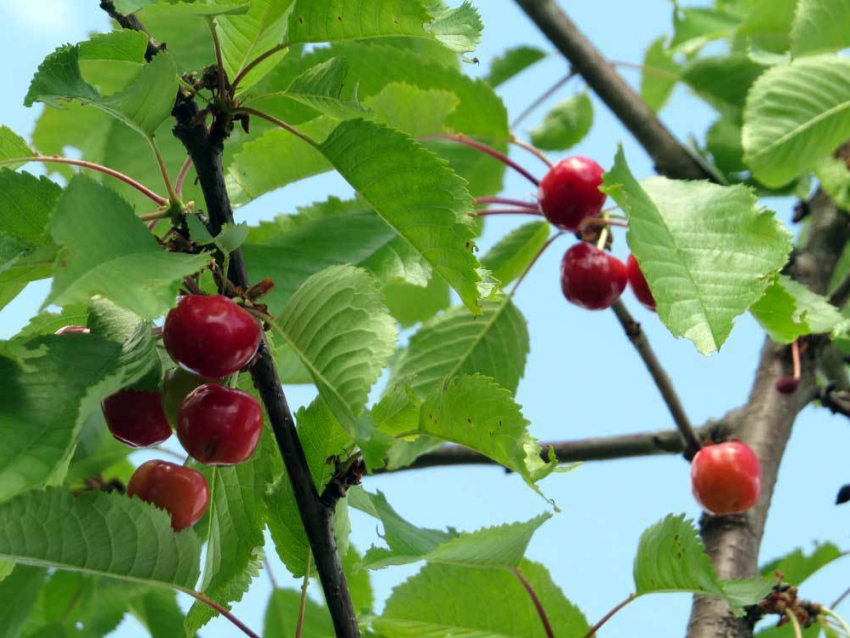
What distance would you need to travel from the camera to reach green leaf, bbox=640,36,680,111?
273cm

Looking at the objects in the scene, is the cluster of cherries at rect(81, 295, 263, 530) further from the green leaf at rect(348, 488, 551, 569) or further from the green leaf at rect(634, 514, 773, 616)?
the green leaf at rect(634, 514, 773, 616)

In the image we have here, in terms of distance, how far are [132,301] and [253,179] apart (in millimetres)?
660

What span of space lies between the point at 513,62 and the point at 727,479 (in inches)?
45.1

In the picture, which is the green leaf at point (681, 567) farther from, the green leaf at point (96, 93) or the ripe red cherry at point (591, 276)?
the green leaf at point (96, 93)

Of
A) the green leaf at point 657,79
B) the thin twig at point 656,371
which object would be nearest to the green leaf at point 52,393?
the thin twig at point 656,371

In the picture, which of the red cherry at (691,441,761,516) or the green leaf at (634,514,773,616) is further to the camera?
the red cherry at (691,441,761,516)

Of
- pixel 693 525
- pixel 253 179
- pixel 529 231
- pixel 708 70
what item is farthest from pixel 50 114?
pixel 708 70

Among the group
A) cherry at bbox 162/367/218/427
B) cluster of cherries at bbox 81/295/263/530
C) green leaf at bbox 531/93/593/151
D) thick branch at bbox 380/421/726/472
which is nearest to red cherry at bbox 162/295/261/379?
cluster of cherries at bbox 81/295/263/530

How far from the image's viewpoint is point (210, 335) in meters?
0.82

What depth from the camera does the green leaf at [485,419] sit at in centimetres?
88

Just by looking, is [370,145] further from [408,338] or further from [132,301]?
[408,338]

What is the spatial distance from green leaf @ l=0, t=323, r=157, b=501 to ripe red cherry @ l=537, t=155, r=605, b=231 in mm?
827

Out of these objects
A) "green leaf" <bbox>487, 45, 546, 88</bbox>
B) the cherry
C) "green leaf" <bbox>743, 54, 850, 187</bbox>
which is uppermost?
"green leaf" <bbox>487, 45, 546, 88</bbox>

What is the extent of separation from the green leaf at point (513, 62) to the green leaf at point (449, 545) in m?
1.43
